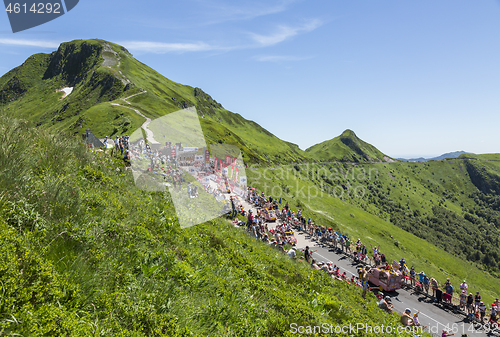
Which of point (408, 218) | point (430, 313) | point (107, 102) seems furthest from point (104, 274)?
point (408, 218)

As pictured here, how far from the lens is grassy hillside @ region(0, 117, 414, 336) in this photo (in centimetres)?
328

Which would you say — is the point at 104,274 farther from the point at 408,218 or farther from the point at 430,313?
the point at 408,218

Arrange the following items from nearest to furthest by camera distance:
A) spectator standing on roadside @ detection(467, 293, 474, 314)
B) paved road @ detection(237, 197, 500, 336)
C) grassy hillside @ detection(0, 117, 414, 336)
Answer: grassy hillside @ detection(0, 117, 414, 336) < paved road @ detection(237, 197, 500, 336) < spectator standing on roadside @ detection(467, 293, 474, 314)

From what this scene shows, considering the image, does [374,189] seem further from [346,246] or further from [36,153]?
[36,153]

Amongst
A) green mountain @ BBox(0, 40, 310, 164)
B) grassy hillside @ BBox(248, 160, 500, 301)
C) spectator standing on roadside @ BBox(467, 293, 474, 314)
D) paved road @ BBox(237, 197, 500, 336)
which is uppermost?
green mountain @ BBox(0, 40, 310, 164)

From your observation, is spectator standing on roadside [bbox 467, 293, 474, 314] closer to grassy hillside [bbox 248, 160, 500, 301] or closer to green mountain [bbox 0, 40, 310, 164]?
green mountain [bbox 0, 40, 310, 164]

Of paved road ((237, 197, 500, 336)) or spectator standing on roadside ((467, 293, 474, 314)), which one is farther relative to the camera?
spectator standing on roadside ((467, 293, 474, 314))

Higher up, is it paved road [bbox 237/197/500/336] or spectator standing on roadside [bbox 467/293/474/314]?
spectator standing on roadside [bbox 467/293/474/314]

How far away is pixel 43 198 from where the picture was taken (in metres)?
5.20

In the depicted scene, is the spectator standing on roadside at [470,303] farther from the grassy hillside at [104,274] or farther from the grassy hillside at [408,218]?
the grassy hillside at [408,218]

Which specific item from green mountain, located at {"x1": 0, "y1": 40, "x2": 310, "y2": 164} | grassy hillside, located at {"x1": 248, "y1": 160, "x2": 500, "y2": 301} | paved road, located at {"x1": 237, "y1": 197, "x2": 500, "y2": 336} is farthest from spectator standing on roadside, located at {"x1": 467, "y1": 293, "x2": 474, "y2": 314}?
grassy hillside, located at {"x1": 248, "y1": 160, "x2": 500, "y2": 301}

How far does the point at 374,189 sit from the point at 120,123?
18330cm

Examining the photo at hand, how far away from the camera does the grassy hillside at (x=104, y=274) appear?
328 centimetres

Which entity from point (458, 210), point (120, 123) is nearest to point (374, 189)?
point (458, 210)
